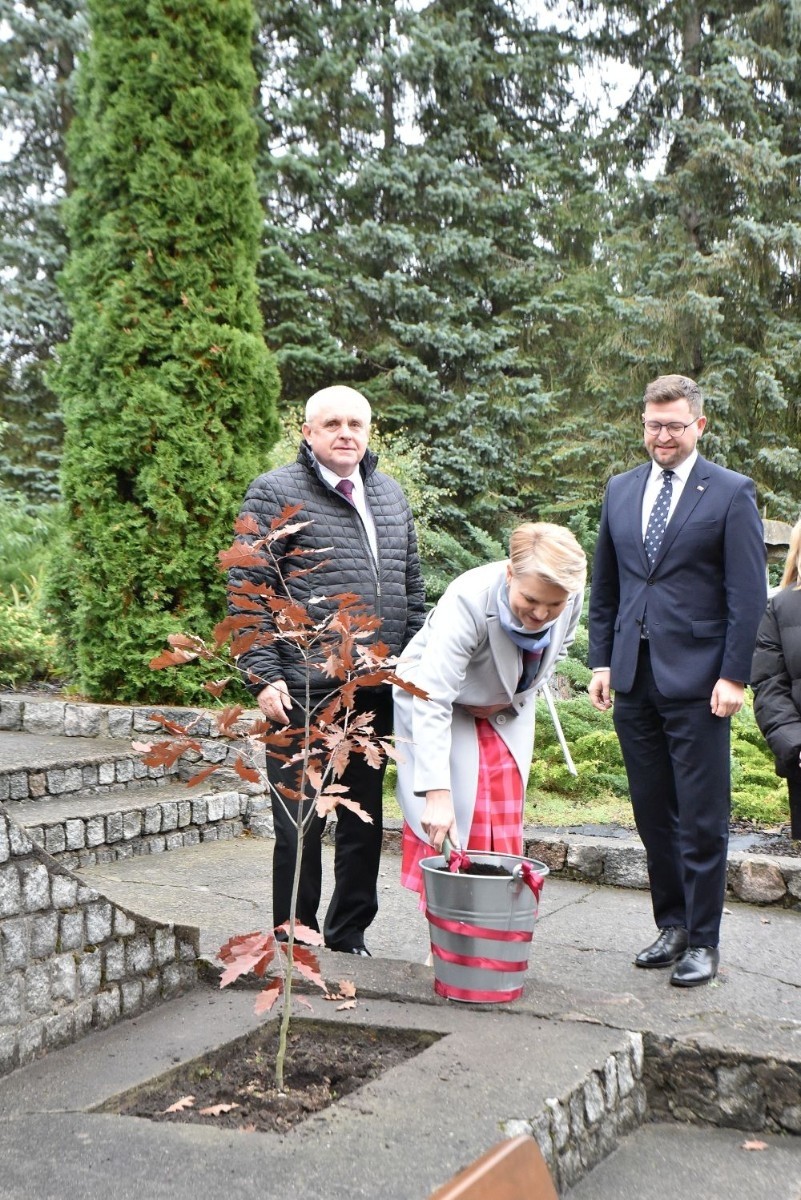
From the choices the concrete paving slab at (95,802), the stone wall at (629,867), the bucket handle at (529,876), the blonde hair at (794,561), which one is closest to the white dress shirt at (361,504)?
the bucket handle at (529,876)

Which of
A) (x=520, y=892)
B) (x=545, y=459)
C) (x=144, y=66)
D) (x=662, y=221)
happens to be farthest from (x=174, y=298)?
(x=662, y=221)

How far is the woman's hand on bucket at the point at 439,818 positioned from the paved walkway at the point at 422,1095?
0.42 metres

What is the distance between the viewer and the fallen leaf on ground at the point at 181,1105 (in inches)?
92.3

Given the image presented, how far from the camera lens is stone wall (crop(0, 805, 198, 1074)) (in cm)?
256

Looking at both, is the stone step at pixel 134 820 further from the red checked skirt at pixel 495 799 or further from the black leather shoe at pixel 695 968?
the black leather shoe at pixel 695 968

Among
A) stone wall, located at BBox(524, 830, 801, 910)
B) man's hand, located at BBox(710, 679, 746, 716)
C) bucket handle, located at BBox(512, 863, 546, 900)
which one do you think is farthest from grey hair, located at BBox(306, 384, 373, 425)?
stone wall, located at BBox(524, 830, 801, 910)

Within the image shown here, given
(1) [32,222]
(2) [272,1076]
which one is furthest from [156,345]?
(1) [32,222]

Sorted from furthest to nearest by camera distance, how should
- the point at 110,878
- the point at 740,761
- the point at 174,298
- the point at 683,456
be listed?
the point at 174,298 → the point at 740,761 → the point at 110,878 → the point at 683,456

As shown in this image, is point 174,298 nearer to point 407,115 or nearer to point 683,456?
point 683,456

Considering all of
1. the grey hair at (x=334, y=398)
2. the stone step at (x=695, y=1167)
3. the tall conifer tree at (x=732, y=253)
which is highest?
the tall conifer tree at (x=732, y=253)

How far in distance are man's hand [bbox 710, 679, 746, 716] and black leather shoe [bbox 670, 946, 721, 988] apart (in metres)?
0.74

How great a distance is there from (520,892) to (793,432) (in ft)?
41.1

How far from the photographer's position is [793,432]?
14.0 metres

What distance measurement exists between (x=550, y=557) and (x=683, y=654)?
0.76 m
